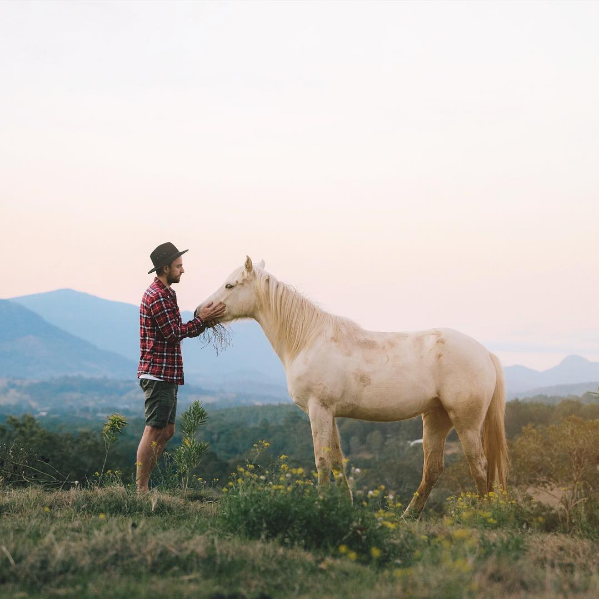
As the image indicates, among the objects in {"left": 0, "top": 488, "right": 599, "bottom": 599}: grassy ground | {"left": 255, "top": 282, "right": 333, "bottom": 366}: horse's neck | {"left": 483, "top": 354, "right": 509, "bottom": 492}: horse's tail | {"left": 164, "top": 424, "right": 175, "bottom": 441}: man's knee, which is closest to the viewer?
{"left": 0, "top": 488, "right": 599, "bottom": 599}: grassy ground

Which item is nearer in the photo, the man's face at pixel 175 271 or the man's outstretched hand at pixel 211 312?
the man's outstretched hand at pixel 211 312

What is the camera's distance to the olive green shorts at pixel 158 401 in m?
6.68

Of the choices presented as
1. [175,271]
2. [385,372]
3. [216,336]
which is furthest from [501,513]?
[175,271]

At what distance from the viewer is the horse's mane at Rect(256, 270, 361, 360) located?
21.7ft

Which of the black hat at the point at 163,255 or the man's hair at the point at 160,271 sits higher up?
the black hat at the point at 163,255

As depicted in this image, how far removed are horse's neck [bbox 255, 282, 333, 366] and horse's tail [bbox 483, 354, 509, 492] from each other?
2.10 metres

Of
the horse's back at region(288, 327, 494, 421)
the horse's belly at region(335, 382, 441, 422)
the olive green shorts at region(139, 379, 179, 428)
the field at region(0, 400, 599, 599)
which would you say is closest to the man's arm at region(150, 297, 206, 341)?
the olive green shorts at region(139, 379, 179, 428)

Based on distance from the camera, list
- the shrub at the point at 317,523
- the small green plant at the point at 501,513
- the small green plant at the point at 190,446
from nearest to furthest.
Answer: the shrub at the point at 317,523, the small green plant at the point at 501,513, the small green plant at the point at 190,446

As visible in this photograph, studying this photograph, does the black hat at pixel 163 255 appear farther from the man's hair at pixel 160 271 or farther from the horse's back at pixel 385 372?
the horse's back at pixel 385 372

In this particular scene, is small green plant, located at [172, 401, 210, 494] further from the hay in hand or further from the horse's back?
the horse's back

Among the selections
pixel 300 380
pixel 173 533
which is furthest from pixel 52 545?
pixel 300 380

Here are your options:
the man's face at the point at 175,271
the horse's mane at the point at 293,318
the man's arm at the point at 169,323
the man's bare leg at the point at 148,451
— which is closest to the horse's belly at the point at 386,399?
the horse's mane at the point at 293,318

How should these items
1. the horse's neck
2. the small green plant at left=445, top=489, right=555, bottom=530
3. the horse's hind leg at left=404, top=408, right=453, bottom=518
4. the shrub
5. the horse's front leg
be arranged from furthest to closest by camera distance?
the horse's hind leg at left=404, top=408, right=453, bottom=518
the horse's neck
the horse's front leg
the small green plant at left=445, top=489, right=555, bottom=530
the shrub

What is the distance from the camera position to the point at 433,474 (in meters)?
7.22
